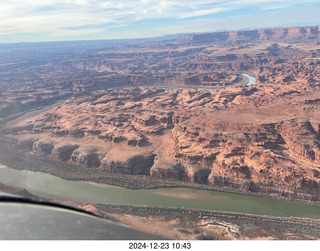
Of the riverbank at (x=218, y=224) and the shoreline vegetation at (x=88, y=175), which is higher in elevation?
the shoreline vegetation at (x=88, y=175)

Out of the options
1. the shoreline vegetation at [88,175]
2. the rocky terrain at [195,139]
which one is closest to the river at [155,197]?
the shoreline vegetation at [88,175]

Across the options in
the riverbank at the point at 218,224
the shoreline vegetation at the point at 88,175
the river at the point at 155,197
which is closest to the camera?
the riverbank at the point at 218,224

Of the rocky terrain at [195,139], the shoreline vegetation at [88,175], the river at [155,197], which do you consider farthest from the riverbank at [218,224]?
the rocky terrain at [195,139]

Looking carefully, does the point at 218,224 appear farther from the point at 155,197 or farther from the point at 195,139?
the point at 195,139

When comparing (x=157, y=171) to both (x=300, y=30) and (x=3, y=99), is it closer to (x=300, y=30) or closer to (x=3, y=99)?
(x=3, y=99)

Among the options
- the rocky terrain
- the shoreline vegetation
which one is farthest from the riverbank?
the rocky terrain

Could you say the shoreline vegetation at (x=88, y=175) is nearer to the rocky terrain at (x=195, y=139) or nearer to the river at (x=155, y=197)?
the river at (x=155, y=197)

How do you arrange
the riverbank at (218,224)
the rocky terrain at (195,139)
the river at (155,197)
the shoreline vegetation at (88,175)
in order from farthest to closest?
1. the shoreline vegetation at (88,175)
2. the rocky terrain at (195,139)
3. the river at (155,197)
4. the riverbank at (218,224)

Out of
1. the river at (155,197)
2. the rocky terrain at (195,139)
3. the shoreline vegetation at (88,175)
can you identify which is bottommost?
the river at (155,197)

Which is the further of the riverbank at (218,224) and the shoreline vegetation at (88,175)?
the shoreline vegetation at (88,175)

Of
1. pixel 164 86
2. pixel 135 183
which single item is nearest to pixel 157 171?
pixel 135 183
